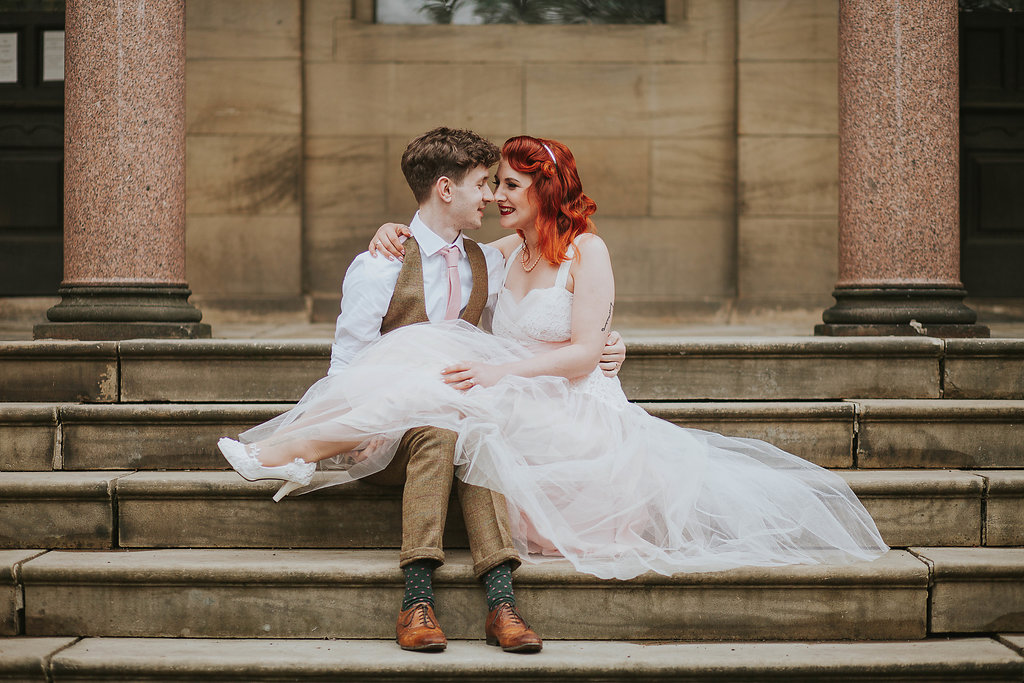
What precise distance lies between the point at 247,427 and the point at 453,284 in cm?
118

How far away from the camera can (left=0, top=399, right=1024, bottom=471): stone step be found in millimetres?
4121

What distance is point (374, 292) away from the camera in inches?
143

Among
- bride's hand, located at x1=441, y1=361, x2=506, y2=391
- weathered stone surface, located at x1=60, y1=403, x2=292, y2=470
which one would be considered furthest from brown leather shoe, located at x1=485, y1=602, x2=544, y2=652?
weathered stone surface, located at x1=60, y1=403, x2=292, y2=470

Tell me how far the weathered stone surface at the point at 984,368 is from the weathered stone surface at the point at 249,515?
2694 mm

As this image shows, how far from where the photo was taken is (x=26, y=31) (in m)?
7.12

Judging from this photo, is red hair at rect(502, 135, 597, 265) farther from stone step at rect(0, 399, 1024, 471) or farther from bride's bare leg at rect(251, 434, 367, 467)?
bride's bare leg at rect(251, 434, 367, 467)

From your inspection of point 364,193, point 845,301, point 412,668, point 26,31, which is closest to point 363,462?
point 412,668

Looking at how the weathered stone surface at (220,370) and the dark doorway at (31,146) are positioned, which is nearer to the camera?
the weathered stone surface at (220,370)

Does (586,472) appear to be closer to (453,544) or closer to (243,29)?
(453,544)

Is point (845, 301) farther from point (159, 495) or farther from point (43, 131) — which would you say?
point (43, 131)

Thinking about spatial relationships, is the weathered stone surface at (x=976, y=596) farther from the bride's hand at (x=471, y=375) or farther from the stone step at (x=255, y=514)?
the bride's hand at (x=471, y=375)

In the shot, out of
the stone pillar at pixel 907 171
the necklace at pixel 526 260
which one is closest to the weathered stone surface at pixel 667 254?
the stone pillar at pixel 907 171

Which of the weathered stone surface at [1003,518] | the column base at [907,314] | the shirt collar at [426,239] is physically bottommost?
the weathered stone surface at [1003,518]

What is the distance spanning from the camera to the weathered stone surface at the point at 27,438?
4.11 m
